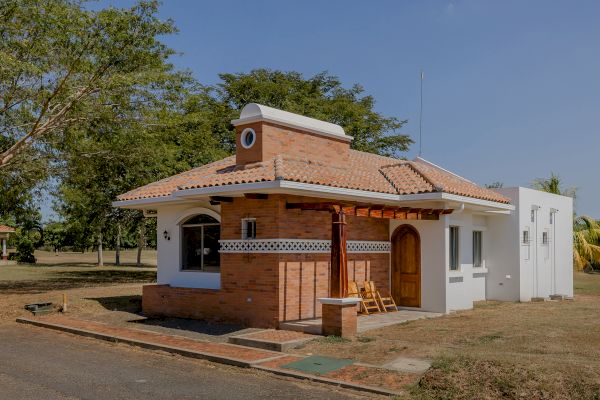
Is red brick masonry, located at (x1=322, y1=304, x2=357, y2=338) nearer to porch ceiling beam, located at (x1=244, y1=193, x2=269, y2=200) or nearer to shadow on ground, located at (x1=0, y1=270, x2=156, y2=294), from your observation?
porch ceiling beam, located at (x1=244, y1=193, x2=269, y2=200)

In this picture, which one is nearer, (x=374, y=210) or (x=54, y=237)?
(x=374, y=210)

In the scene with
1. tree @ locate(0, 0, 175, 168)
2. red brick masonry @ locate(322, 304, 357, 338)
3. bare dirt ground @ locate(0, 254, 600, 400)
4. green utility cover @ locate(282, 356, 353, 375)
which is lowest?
green utility cover @ locate(282, 356, 353, 375)

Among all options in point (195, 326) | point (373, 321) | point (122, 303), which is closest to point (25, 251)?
point (122, 303)

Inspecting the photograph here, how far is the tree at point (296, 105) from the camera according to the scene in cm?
3328

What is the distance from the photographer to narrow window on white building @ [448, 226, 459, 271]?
1656 cm

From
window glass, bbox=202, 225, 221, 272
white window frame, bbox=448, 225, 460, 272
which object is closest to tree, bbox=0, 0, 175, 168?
window glass, bbox=202, 225, 221, 272

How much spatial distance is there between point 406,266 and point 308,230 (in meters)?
3.58

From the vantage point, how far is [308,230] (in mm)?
13930

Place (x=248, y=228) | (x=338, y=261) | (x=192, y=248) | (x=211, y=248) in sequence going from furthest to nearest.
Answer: (x=192, y=248), (x=211, y=248), (x=248, y=228), (x=338, y=261)

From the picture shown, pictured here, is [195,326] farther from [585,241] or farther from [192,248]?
[585,241]

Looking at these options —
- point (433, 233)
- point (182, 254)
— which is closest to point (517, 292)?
point (433, 233)

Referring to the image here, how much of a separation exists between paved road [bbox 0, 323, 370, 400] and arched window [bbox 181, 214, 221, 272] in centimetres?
421

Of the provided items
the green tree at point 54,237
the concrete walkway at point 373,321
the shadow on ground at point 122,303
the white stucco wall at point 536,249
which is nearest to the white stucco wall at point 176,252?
the shadow on ground at point 122,303

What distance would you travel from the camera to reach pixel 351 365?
31.0ft
